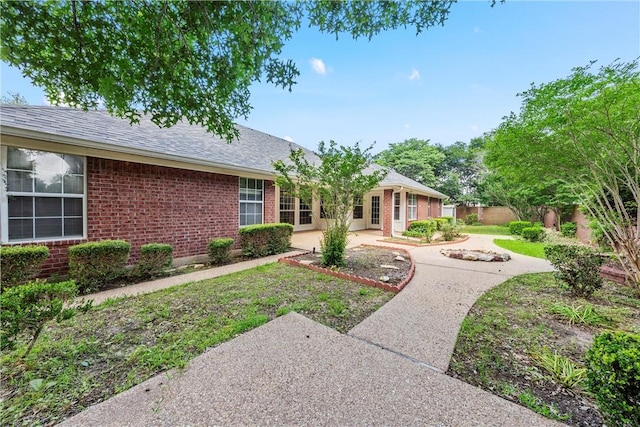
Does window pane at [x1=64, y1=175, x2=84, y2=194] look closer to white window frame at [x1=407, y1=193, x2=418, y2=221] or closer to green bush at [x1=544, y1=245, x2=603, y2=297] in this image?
green bush at [x1=544, y1=245, x2=603, y2=297]

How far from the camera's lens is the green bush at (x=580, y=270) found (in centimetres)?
430

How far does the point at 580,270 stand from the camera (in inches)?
171

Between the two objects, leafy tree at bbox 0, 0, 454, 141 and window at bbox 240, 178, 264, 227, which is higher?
leafy tree at bbox 0, 0, 454, 141

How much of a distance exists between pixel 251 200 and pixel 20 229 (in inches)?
212

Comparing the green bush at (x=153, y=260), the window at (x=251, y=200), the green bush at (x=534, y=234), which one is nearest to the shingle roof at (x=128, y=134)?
the window at (x=251, y=200)

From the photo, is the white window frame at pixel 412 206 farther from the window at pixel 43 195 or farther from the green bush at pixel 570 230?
the window at pixel 43 195

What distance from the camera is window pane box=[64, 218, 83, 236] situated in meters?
4.82

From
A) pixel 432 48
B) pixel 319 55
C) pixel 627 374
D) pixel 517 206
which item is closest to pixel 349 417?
pixel 627 374

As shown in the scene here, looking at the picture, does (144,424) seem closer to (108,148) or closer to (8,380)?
(8,380)

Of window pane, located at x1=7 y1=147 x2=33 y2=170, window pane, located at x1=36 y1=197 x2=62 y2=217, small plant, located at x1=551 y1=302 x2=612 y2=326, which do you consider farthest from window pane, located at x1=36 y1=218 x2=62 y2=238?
small plant, located at x1=551 y1=302 x2=612 y2=326

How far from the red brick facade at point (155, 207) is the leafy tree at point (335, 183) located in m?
2.26

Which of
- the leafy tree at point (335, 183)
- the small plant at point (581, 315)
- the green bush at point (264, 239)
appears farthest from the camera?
the green bush at point (264, 239)

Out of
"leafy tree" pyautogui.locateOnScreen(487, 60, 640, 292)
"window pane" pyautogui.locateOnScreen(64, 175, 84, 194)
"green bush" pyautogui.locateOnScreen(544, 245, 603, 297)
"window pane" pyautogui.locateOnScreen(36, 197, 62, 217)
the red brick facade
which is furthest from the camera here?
the red brick facade

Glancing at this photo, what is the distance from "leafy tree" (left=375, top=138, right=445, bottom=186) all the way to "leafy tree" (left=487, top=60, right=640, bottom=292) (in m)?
20.5
